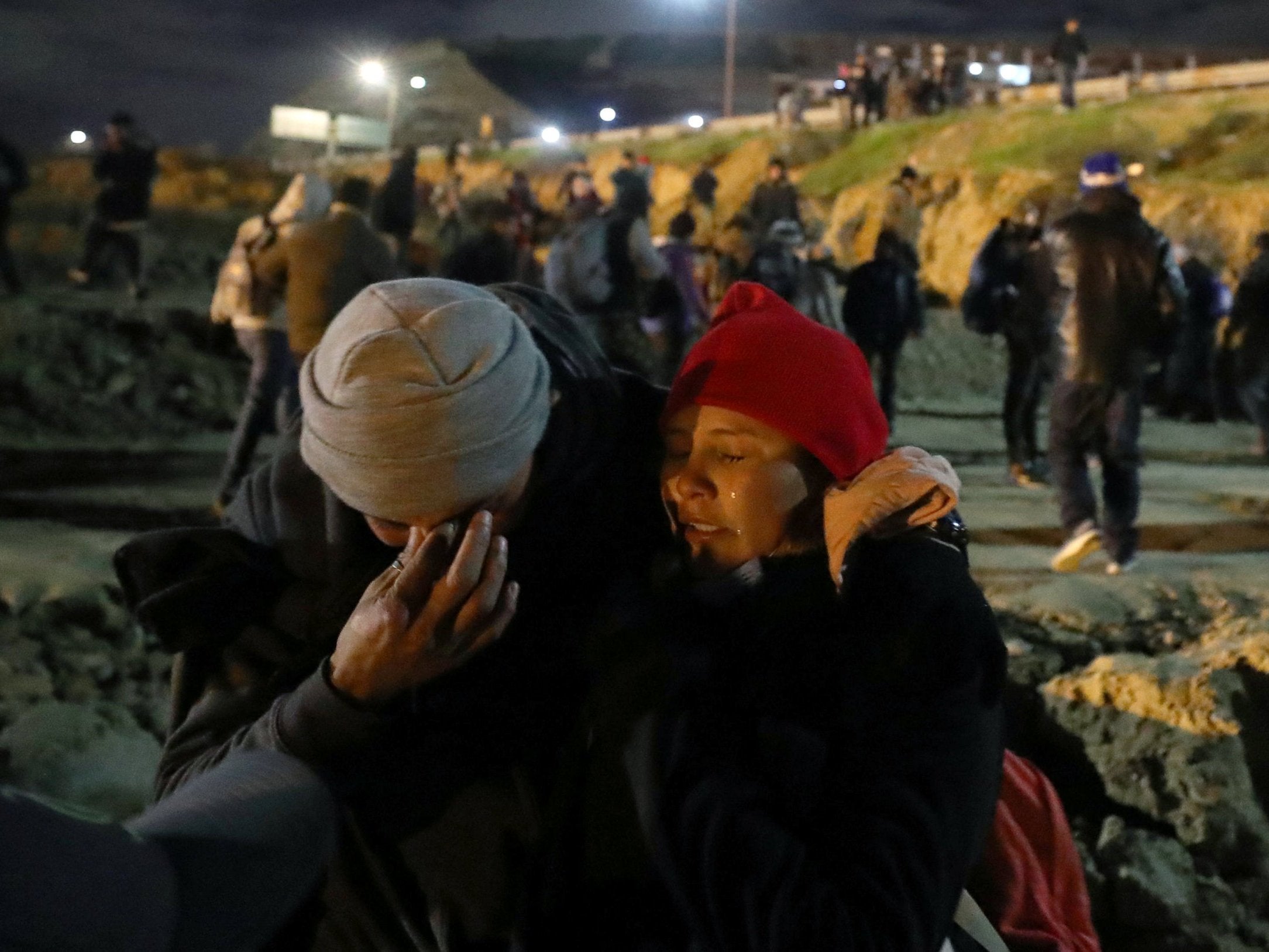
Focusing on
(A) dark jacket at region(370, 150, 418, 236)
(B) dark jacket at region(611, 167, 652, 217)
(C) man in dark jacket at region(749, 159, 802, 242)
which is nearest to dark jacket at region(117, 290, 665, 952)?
(B) dark jacket at region(611, 167, 652, 217)

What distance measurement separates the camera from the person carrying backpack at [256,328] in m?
6.11

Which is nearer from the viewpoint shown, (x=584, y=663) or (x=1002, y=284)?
(x=584, y=663)

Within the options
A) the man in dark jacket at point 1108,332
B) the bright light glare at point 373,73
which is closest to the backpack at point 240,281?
the man in dark jacket at point 1108,332

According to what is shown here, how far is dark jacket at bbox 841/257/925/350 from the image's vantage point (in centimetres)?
807

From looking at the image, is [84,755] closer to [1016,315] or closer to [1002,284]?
[1016,315]

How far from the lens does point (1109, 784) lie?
377cm

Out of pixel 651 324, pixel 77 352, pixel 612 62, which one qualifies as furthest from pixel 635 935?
pixel 612 62

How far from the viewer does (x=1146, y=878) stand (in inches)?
132

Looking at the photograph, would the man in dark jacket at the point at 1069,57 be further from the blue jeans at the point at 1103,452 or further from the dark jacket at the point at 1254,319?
the blue jeans at the point at 1103,452

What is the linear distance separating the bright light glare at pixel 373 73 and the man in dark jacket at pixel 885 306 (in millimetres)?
53016

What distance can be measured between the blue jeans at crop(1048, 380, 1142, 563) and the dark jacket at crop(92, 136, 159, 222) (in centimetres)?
846

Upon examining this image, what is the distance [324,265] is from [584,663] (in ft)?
15.2

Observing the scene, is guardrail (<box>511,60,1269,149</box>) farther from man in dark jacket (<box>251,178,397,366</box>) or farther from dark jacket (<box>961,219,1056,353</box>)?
man in dark jacket (<box>251,178,397,366</box>)

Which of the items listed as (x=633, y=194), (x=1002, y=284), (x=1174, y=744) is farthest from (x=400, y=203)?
(x=1174, y=744)
